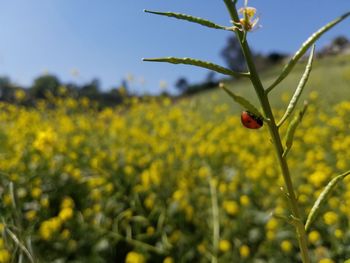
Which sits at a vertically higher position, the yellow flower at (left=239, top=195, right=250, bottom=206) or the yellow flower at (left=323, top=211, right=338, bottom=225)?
the yellow flower at (left=239, top=195, right=250, bottom=206)

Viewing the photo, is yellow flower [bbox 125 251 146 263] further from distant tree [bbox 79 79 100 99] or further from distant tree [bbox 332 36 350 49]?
distant tree [bbox 332 36 350 49]

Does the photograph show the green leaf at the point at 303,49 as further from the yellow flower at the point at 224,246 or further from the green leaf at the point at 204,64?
the yellow flower at the point at 224,246

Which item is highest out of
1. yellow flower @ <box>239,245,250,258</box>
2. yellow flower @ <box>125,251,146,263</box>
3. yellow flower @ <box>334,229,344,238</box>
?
yellow flower @ <box>334,229,344,238</box>

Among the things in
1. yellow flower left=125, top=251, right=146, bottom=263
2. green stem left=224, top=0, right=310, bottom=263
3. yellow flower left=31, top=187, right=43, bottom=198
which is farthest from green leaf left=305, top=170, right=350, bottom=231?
yellow flower left=31, top=187, right=43, bottom=198

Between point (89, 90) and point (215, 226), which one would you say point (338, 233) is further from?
point (89, 90)

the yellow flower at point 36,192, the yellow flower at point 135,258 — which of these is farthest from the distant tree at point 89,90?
the yellow flower at point 135,258

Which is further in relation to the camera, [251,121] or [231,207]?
[231,207]

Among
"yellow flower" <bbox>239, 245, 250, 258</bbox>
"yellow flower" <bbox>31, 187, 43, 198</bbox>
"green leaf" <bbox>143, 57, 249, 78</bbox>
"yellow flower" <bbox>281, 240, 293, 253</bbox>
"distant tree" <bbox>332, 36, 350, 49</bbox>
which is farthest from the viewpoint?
"distant tree" <bbox>332, 36, 350, 49</bbox>

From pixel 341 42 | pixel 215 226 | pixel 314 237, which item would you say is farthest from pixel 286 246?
pixel 341 42

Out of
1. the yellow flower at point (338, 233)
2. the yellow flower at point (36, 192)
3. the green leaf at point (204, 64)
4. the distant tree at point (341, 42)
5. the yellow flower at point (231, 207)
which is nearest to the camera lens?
the green leaf at point (204, 64)
